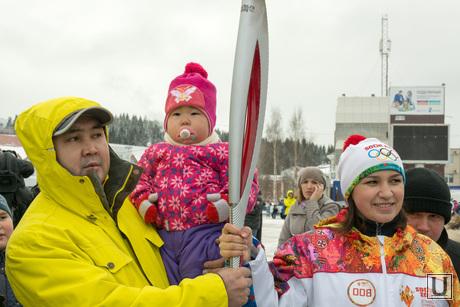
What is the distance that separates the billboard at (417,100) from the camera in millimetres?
40031

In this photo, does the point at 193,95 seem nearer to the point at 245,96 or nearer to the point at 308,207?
the point at 245,96

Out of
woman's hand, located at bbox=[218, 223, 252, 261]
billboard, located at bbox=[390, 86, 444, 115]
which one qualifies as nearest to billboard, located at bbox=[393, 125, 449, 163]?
billboard, located at bbox=[390, 86, 444, 115]

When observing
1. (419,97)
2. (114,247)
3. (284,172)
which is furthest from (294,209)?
(284,172)

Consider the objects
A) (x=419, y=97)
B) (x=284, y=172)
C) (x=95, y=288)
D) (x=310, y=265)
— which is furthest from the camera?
(x=284, y=172)

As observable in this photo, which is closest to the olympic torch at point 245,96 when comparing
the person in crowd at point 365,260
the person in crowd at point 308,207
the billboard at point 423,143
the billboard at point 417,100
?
the person in crowd at point 365,260

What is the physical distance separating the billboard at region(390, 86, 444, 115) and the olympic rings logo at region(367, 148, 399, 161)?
39309 millimetres

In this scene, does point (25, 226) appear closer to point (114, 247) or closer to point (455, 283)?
point (114, 247)

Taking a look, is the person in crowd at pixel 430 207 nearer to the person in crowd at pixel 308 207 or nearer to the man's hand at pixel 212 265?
the man's hand at pixel 212 265

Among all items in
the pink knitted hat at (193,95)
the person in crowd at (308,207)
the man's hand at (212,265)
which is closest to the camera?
the man's hand at (212,265)

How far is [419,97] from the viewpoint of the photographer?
40594 millimetres

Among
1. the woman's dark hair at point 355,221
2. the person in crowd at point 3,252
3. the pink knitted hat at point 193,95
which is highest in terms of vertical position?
the pink knitted hat at point 193,95

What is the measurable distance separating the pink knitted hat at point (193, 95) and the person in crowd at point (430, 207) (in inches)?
43.1

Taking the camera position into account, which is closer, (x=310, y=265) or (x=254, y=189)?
(x=310, y=265)

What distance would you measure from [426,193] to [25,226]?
1.91m
